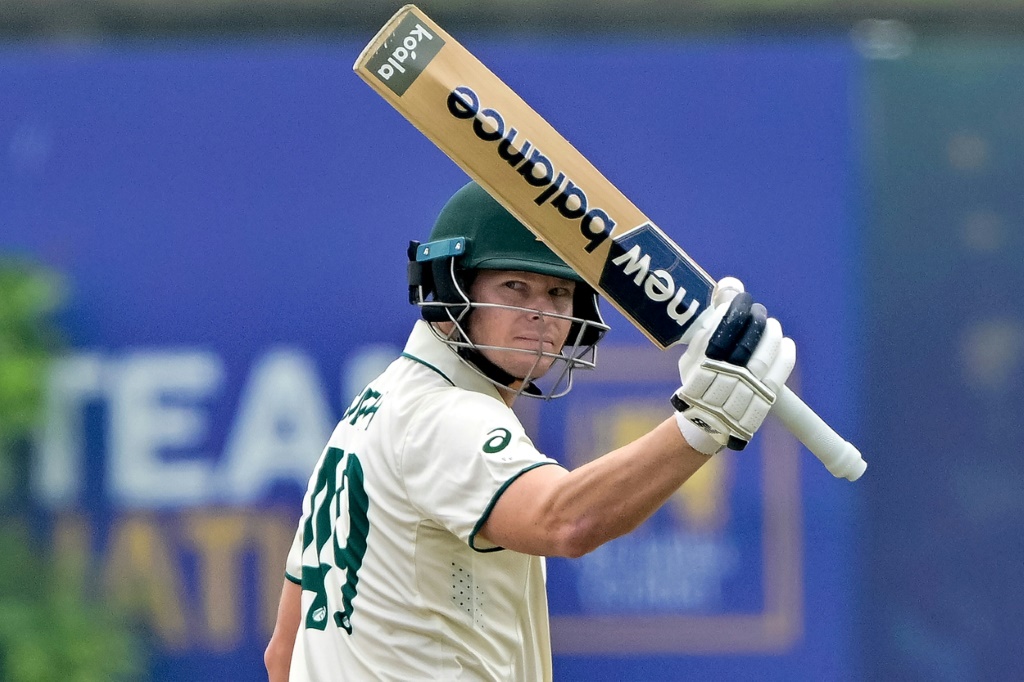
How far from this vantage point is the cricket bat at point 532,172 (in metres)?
2.52

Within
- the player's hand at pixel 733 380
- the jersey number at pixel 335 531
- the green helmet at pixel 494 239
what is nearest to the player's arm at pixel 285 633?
the jersey number at pixel 335 531

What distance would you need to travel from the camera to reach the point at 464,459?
244 cm

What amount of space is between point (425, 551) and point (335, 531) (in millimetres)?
257

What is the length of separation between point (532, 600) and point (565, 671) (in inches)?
124

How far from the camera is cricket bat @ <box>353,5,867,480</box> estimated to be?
2518 millimetres

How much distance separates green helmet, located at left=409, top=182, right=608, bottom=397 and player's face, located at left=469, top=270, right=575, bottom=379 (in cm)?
2

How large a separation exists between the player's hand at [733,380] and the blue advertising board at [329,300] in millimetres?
3477

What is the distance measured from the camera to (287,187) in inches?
233

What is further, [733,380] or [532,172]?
[532,172]

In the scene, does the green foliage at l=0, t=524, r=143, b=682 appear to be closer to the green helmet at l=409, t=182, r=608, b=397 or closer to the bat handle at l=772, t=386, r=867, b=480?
the green helmet at l=409, t=182, r=608, b=397

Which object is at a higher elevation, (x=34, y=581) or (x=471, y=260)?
(x=471, y=260)

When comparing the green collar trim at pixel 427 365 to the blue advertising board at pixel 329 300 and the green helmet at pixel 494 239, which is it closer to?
the green helmet at pixel 494 239

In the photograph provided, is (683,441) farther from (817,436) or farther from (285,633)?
(285,633)

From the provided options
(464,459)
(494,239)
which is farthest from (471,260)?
(464,459)
